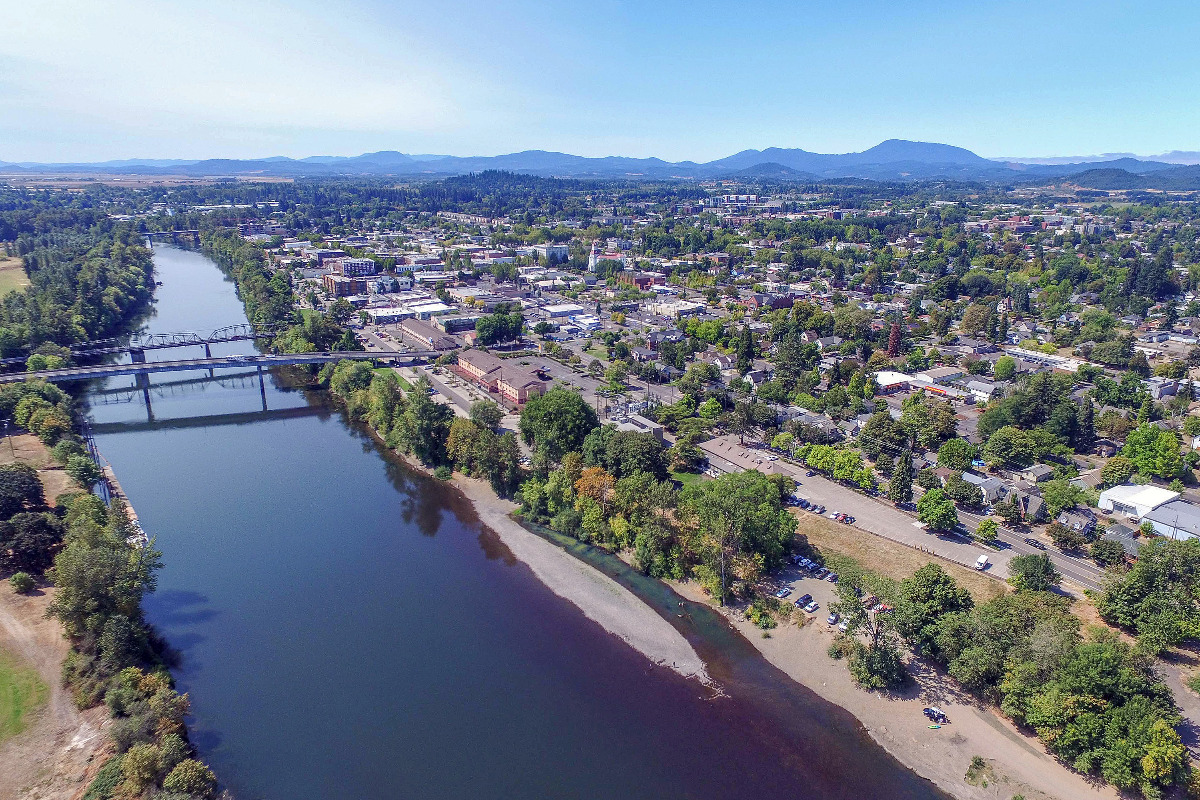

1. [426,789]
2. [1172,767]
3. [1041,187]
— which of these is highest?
[1041,187]

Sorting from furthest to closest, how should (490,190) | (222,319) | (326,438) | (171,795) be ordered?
A: (490,190), (222,319), (326,438), (171,795)

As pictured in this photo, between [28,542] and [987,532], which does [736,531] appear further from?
[28,542]

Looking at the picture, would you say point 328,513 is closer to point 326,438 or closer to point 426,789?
point 326,438

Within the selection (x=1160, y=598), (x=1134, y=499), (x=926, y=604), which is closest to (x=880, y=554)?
(x=926, y=604)

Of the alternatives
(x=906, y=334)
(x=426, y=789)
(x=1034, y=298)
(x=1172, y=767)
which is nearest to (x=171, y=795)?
(x=426, y=789)

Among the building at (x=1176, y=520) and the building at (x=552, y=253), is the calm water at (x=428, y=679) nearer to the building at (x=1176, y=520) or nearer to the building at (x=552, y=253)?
the building at (x=1176, y=520)

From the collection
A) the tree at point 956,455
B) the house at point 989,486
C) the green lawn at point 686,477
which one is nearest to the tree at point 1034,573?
the house at point 989,486

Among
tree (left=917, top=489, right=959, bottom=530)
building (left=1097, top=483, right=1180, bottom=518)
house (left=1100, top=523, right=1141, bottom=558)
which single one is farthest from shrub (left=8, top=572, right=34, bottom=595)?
building (left=1097, top=483, right=1180, bottom=518)
